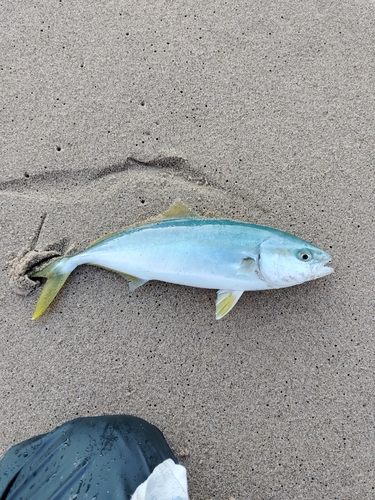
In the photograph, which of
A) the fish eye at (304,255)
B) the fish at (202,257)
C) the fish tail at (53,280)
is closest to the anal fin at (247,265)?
the fish at (202,257)

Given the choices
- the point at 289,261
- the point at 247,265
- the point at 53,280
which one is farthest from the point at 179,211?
the point at 53,280

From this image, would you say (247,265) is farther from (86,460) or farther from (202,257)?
(86,460)

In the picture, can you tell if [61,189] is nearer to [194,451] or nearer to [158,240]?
[158,240]

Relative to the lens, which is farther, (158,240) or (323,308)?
(323,308)

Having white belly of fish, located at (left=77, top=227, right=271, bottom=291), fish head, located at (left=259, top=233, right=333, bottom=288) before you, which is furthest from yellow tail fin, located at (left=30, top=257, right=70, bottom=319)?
fish head, located at (left=259, top=233, right=333, bottom=288)

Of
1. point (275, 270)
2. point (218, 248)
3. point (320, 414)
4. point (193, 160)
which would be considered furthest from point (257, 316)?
point (193, 160)
